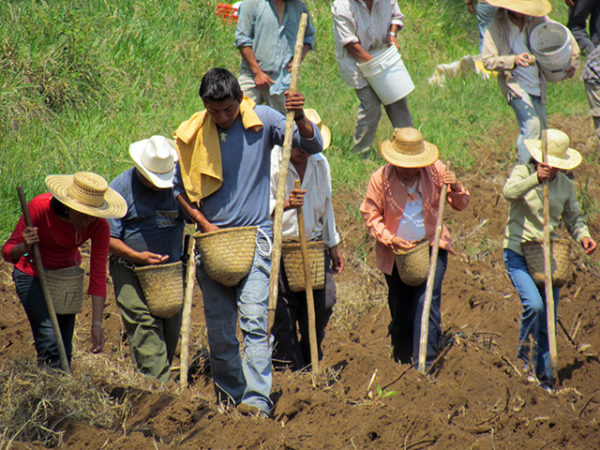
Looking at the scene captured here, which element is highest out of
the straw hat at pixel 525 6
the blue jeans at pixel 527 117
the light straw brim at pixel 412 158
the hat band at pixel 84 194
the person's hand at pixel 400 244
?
the hat band at pixel 84 194

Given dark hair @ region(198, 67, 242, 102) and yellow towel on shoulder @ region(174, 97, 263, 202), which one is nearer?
dark hair @ region(198, 67, 242, 102)

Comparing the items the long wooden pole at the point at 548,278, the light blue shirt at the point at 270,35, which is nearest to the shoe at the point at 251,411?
the long wooden pole at the point at 548,278

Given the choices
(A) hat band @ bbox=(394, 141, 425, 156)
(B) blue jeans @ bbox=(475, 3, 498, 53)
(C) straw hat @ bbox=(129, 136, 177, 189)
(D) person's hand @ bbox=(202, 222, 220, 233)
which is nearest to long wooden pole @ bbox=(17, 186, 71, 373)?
(C) straw hat @ bbox=(129, 136, 177, 189)

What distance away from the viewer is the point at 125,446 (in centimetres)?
478

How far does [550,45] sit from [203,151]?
484 cm

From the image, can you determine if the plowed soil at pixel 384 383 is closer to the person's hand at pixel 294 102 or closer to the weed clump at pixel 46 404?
the weed clump at pixel 46 404

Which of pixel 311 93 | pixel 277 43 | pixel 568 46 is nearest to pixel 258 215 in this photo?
pixel 277 43

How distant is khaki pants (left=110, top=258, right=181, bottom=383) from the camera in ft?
20.4

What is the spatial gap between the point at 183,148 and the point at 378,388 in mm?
2082

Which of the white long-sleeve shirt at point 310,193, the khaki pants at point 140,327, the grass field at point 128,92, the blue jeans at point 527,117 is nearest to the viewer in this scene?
the khaki pants at point 140,327

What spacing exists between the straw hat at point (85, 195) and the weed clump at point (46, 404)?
3.37 feet

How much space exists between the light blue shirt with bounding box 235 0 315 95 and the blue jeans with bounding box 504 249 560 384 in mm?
3470

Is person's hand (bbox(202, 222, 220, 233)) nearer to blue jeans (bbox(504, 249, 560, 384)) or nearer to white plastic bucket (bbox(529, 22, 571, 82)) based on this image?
blue jeans (bbox(504, 249, 560, 384))

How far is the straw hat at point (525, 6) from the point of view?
867 centimetres
